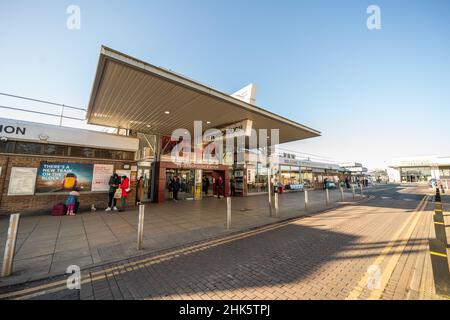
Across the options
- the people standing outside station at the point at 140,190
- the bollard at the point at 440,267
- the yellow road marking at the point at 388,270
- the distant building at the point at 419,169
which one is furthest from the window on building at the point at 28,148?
the distant building at the point at 419,169

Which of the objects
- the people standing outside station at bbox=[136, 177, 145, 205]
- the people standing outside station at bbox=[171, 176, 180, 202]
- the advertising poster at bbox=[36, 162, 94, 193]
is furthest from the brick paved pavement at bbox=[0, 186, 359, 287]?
the people standing outside station at bbox=[171, 176, 180, 202]

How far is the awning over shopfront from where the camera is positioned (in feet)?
21.1

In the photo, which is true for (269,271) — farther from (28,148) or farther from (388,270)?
(28,148)

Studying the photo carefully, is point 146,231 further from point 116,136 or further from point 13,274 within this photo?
point 116,136

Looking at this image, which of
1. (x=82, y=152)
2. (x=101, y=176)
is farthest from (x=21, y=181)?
(x=101, y=176)

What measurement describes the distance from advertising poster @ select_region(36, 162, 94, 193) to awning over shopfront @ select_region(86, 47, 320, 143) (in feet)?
10.2

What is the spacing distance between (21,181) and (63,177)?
1488 mm

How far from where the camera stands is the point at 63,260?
12.8ft

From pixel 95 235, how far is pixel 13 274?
233cm

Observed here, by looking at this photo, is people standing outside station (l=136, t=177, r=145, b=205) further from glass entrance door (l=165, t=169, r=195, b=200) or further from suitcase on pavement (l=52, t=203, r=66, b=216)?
suitcase on pavement (l=52, t=203, r=66, b=216)

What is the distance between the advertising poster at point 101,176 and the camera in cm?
1029

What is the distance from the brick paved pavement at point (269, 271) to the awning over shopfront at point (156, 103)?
19.8 feet

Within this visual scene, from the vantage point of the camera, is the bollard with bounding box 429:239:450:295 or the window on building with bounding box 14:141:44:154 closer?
the bollard with bounding box 429:239:450:295
